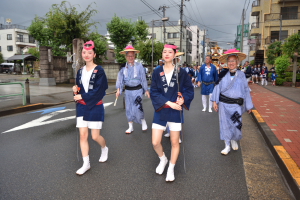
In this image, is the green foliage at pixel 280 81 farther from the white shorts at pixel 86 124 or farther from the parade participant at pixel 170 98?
the white shorts at pixel 86 124

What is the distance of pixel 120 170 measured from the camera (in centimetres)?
372

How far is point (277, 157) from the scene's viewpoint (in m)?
4.07

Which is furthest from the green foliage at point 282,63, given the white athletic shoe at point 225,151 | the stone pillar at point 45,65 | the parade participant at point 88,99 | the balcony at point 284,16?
the parade participant at point 88,99

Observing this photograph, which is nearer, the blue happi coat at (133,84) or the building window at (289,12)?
the blue happi coat at (133,84)

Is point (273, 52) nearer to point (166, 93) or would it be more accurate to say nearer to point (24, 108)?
point (24, 108)

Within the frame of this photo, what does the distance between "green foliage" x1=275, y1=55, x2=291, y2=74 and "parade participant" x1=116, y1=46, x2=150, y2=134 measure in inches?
700

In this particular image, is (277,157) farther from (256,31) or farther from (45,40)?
(45,40)

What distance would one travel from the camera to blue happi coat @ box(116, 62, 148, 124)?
5.75 m

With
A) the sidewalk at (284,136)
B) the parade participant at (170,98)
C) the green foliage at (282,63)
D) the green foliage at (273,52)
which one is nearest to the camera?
the parade participant at (170,98)

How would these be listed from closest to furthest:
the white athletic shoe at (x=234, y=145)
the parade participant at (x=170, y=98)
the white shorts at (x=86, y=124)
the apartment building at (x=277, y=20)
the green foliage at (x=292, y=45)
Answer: the parade participant at (x=170, y=98) < the white shorts at (x=86, y=124) < the white athletic shoe at (x=234, y=145) < the green foliage at (x=292, y=45) < the apartment building at (x=277, y=20)

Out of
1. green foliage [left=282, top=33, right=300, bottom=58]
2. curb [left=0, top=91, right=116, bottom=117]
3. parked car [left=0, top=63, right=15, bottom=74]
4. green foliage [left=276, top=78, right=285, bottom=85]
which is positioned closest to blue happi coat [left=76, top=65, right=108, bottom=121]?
curb [left=0, top=91, right=116, bottom=117]

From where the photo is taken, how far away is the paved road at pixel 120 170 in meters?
3.04

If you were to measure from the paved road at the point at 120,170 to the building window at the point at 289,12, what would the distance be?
3483 centimetres

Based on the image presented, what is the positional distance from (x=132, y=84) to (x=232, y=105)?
2467 millimetres
